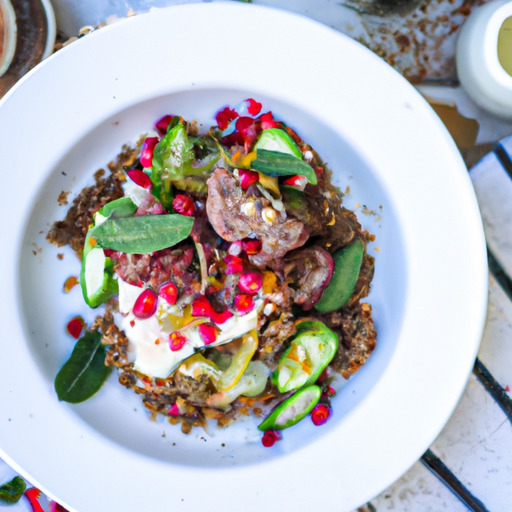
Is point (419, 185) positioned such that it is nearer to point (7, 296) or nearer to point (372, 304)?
point (372, 304)

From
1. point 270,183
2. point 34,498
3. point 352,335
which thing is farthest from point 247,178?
point 34,498

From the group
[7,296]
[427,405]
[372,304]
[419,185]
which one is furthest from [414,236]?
[7,296]

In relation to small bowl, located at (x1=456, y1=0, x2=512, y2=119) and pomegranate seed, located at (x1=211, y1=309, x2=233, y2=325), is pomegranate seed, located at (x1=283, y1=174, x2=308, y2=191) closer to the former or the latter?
pomegranate seed, located at (x1=211, y1=309, x2=233, y2=325)

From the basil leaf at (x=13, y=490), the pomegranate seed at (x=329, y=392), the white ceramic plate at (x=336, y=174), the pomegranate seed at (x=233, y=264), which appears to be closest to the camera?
the white ceramic plate at (x=336, y=174)

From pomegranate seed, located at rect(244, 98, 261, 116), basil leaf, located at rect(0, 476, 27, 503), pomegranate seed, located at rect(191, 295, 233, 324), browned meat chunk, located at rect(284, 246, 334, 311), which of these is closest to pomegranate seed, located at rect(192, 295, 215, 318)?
pomegranate seed, located at rect(191, 295, 233, 324)

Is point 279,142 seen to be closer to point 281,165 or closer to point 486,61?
point 281,165

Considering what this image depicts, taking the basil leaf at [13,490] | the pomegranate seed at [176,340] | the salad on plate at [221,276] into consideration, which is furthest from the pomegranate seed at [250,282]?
the basil leaf at [13,490]

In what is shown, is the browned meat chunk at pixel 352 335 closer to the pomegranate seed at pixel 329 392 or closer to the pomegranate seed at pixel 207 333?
the pomegranate seed at pixel 329 392
